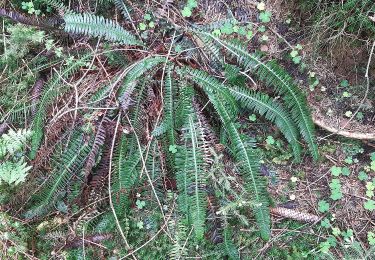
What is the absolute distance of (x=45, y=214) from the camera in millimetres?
3328

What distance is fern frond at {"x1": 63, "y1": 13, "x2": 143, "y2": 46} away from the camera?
10.7ft

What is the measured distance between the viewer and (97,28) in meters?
3.31

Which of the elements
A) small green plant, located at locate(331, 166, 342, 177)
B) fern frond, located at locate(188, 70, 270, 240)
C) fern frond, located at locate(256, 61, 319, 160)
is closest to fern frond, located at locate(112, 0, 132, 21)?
fern frond, located at locate(188, 70, 270, 240)

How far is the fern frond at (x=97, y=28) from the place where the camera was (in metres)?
3.26

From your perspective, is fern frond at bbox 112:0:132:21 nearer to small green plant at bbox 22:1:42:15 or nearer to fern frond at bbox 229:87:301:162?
small green plant at bbox 22:1:42:15

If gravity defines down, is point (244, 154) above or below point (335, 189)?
above

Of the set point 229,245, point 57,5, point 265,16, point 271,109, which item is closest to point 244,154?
point 271,109

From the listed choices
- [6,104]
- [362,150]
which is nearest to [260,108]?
[362,150]

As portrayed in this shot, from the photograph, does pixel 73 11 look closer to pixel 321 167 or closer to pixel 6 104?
pixel 6 104

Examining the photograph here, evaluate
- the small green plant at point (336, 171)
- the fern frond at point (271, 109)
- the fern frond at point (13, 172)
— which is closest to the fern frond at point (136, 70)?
the fern frond at point (271, 109)

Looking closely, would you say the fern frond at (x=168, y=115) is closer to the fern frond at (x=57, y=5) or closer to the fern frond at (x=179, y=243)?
the fern frond at (x=179, y=243)

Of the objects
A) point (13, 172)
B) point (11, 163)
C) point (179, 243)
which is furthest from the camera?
point (179, 243)

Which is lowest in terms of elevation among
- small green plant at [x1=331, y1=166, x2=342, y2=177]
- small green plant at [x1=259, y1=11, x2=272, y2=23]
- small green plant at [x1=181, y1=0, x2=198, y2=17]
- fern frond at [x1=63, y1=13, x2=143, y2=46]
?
small green plant at [x1=331, y1=166, x2=342, y2=177]

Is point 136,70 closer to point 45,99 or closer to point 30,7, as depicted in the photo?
point 45,99
